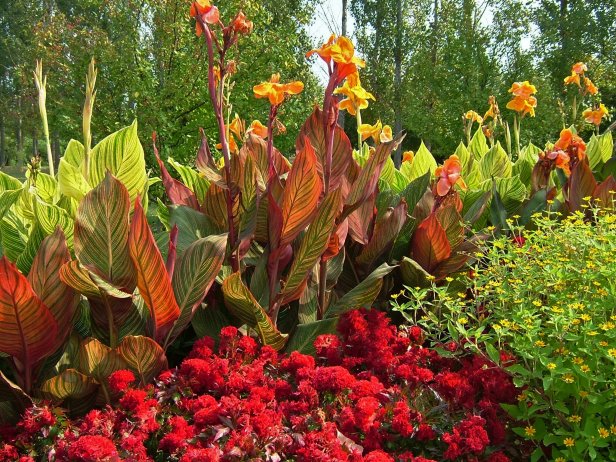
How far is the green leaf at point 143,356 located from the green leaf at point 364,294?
0.63 meters

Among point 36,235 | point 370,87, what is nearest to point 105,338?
point 36,235

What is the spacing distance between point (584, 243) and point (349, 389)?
0.84m

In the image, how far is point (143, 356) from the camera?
165 cm

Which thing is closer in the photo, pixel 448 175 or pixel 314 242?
pixel 314 242

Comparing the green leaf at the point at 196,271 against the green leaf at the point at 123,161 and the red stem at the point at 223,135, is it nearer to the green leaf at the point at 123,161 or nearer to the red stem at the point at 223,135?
the red stem at the point at 223,135

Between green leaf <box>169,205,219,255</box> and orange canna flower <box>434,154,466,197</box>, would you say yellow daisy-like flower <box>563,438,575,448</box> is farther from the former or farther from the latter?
green leaf <box>169,205,219,255</box>

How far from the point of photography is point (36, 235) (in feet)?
6.03

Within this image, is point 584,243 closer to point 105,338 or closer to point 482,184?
point 482,184

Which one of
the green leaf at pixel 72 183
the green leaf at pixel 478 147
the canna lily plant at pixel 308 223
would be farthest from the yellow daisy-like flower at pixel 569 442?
the green leaf at pixel 478 147

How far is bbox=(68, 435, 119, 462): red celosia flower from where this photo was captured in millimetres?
1268

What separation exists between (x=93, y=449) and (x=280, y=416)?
0.43 m

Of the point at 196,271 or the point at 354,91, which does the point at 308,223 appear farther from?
the point at 354,91

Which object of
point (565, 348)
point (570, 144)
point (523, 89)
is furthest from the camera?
→ point (523, 89)

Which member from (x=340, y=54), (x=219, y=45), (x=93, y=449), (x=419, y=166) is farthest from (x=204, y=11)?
(x=419, y=166)
